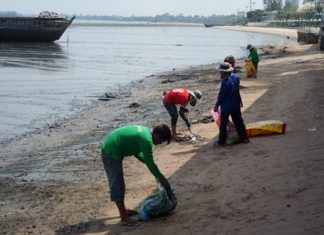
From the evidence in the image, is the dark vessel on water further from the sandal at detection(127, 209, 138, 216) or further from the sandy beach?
the sandal at detection(127, 209, 138, 216)

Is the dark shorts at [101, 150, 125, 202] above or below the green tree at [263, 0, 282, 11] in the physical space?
below

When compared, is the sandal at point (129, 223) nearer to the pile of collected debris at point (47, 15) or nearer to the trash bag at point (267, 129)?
the trash bag at point (267, 129)

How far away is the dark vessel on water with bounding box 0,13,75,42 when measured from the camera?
6012 centimetres

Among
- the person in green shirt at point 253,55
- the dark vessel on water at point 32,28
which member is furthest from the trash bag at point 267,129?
the dark vessel on water at point 32,28

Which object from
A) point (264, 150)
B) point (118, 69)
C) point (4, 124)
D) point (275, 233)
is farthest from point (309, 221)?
point (118, 69)

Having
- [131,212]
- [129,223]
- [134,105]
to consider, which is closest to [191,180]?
[131,212]

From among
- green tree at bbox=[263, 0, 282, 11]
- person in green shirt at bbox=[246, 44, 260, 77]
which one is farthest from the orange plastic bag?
green tree at bbox=[263, 0, 282, 11]

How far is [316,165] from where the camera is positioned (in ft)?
24.7

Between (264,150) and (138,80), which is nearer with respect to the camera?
(264,150)

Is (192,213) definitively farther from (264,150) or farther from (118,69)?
(118,69)

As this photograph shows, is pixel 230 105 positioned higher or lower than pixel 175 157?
higher

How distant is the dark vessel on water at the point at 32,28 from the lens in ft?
197

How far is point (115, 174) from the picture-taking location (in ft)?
20.9

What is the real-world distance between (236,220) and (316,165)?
209 centimetres
